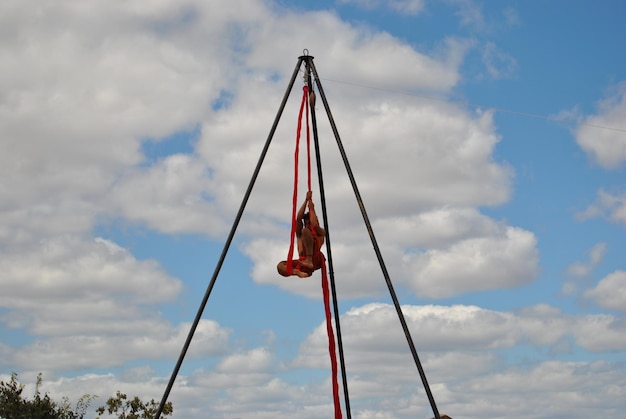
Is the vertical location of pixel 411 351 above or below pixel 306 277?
below

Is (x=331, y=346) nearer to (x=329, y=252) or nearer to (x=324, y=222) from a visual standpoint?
(x=329, y=252)

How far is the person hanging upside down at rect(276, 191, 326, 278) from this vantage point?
44.6ft

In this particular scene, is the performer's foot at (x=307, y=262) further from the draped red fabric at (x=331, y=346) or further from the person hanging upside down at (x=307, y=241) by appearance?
the draped red fabric at (x=331, y=346)

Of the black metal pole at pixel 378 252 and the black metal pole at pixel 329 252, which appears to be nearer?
the black metal pole at pixel 378 252

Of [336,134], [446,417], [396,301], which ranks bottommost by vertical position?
[446,417]

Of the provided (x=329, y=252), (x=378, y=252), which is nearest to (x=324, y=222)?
(x=329, y=252)

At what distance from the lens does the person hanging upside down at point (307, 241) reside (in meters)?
13.6

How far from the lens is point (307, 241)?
44.7ft

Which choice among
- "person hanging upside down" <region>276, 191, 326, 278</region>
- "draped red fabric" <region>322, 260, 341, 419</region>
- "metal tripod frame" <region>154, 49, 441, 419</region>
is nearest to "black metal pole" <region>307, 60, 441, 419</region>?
"metal tripod frame" <region>154, 49, 441, 419</region>

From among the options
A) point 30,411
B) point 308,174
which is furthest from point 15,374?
point 308,174

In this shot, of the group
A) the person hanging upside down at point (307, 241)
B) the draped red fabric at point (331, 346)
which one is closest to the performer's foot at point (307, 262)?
the person hanging upside down at point (307, 241)

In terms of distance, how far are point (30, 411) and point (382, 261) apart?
67.7 feet

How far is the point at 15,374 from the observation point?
1163 inches

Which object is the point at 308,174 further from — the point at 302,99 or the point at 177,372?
the point at 177,372
